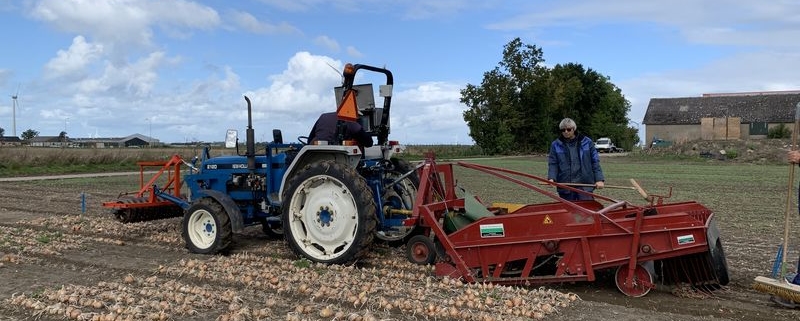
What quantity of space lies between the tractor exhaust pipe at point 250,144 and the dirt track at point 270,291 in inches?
41.8

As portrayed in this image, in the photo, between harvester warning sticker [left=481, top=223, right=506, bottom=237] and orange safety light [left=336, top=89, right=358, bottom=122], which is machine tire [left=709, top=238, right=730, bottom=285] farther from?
orange safety light [left=336, top=89, right=358, bottom=122]

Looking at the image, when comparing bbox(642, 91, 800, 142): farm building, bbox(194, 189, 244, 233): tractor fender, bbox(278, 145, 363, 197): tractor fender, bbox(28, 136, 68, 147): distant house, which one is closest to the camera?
bbox(278, 145, 363, 197): tractor fender

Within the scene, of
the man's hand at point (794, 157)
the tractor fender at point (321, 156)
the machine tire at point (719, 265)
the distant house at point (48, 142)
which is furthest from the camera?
the distant house at point (48, 142)

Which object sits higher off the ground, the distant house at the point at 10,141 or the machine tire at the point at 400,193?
the distant house at the point at 10,141

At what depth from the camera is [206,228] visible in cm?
766

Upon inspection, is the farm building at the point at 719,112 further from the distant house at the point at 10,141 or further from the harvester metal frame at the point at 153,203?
the distant house at the point at 10,141

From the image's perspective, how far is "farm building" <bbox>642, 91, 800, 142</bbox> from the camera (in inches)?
2484

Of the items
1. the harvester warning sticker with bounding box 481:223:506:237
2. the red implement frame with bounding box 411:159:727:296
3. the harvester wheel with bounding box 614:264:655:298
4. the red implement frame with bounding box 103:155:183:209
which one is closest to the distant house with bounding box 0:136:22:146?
the red implement frame with bounding box 103:155:183:209

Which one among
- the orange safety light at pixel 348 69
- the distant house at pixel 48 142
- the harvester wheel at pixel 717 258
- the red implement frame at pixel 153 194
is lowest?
the harvester wheel at pixel 717 258

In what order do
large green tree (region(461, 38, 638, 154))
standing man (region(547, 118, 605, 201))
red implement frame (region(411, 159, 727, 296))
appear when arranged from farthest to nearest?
1. large green tree (region(461, 38, 638, 154))
2. standing man (region(547, 118, 605, 201))
3. red implement frame (region(411, 159, 727, 296))

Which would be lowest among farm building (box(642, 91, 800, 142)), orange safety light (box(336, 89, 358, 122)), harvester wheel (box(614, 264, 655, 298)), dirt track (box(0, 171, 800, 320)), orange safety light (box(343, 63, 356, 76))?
dirt track (box(0, 171, 800, 320))

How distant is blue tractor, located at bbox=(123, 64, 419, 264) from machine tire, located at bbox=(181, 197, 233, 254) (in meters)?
0.01

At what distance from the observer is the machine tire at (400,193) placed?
746cm

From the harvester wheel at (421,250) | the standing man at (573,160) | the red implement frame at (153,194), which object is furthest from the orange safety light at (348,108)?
the red implement frame at (153,194)
